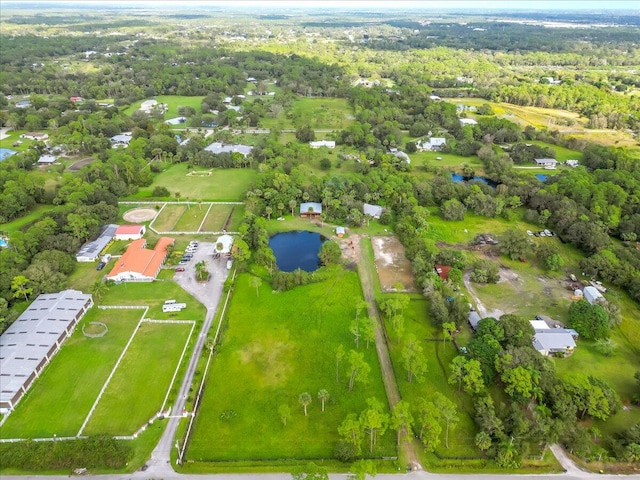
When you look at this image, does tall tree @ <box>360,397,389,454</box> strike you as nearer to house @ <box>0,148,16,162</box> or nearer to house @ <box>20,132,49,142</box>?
house @ <box>0,148,16,162</box>

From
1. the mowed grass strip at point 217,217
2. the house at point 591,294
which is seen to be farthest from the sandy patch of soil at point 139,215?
the house at point 591,294

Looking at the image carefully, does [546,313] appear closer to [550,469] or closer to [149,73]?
[550,469]

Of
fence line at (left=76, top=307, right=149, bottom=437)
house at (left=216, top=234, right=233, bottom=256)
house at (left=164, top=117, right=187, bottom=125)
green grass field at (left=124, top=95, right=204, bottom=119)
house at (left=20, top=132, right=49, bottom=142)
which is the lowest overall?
green grass field at (left=124, top=95, right=204, bottom=119)

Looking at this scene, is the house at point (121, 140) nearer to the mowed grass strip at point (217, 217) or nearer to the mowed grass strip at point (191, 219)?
the mowed grass strip at point (191, 219)

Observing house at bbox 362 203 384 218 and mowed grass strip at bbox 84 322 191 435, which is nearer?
mowed grass strip at bbox 84 322 191 435

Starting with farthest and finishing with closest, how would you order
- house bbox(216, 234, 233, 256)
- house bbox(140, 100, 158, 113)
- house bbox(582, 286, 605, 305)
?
house bbox(140, 100, 158, 113) → house bbox(216, 234, 233, 256) → house bbox(582, 286, 605, 305)

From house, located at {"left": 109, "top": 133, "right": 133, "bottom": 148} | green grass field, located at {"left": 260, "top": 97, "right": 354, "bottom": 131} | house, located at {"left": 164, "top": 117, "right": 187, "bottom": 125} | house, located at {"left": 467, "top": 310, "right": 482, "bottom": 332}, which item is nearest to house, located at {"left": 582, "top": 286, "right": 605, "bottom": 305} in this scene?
house, located at {"left": 467, "top": 310, "right": 482, "bottom": 332}
